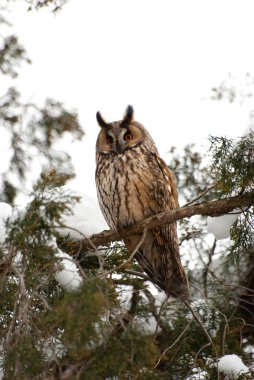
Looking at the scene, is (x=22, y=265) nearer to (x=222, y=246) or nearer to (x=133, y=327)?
(x=133, y=327)

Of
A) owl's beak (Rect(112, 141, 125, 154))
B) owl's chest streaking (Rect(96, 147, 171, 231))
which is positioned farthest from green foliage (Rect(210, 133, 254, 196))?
owl's beak (Rect(112, 141, 125, 154))

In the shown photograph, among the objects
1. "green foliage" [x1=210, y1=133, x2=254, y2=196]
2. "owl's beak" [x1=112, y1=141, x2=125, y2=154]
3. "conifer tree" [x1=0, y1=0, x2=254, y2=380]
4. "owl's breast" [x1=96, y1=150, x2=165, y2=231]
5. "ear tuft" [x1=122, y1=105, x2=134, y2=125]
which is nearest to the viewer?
"conifer tree" [x1=0, y1=0, x2=254, y2=380]

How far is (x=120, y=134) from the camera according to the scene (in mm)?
4445

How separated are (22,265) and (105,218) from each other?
1845mm

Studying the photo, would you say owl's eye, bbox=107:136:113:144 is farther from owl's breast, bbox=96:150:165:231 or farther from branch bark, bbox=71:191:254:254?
branch bark, bbox=71:191:254:254

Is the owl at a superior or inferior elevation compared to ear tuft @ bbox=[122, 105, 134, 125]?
inferior

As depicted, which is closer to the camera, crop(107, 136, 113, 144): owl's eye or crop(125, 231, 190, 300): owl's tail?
crop(125, 231, 190, 300): owl's tail

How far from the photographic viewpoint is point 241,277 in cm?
469

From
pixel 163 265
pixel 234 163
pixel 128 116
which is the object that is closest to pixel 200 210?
pixel 234 163

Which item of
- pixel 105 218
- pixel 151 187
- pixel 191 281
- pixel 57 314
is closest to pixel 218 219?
pixel 151 187

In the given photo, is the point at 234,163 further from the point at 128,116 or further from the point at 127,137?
the point at 128,116

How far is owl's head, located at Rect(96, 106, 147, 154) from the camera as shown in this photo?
14.5 ft

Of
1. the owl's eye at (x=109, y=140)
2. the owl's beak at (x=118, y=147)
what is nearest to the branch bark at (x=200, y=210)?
the owl's beak at (x=118, y=147)

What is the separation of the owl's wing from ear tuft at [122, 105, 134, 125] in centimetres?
39
